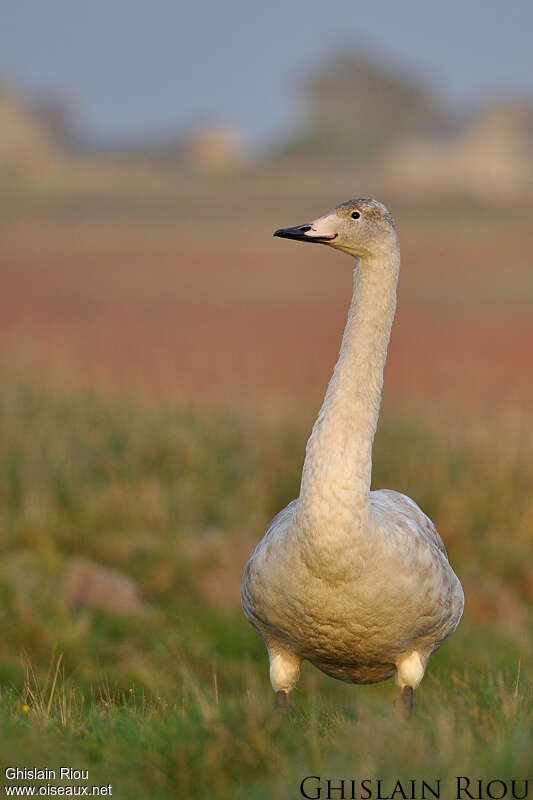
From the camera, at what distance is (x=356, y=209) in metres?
4.84

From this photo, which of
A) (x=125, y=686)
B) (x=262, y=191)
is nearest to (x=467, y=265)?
(x=125, y=686)

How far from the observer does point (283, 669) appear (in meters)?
5.00

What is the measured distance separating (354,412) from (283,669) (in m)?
1.21

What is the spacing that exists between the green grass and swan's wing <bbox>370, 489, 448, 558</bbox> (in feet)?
2.04

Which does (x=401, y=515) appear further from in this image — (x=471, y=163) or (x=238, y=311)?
(x=471, y=163)

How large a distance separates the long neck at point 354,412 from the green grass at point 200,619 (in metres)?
0.71

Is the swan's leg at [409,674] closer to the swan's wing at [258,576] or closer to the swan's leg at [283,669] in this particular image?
the swan's leg at [283,669]

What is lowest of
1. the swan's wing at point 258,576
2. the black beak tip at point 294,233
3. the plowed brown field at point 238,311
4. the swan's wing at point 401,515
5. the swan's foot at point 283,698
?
the swan's foot at point 283,698

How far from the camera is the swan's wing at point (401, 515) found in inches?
186

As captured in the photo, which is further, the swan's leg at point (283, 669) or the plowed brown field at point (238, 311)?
the plowed brown field at point (238, 311)

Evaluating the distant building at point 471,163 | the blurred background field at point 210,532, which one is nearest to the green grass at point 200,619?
the blurred background field at point 210,532

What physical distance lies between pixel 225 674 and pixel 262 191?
95.9 meters

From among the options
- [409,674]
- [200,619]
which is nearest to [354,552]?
[409,674]

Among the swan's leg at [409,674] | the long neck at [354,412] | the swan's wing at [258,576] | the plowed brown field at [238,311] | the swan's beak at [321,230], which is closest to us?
the long neck at [354,412]
